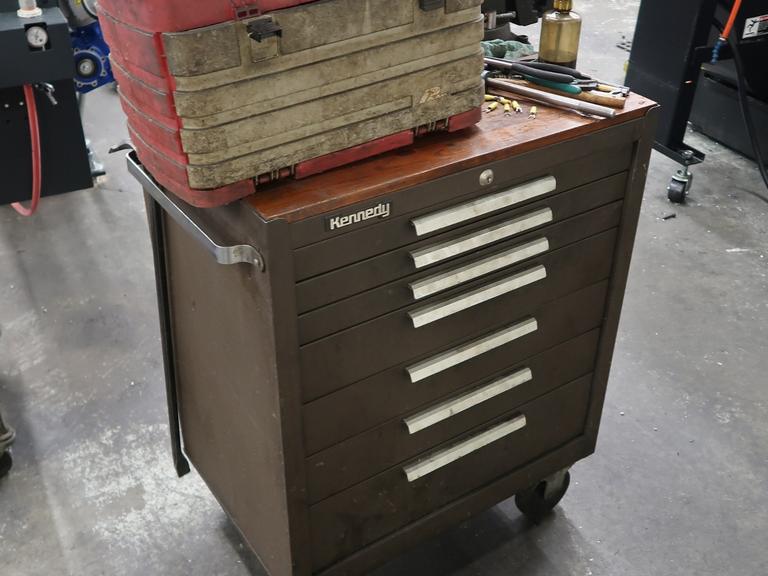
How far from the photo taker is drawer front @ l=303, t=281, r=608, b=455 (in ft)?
4.18

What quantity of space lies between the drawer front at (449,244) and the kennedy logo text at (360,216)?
2 cm

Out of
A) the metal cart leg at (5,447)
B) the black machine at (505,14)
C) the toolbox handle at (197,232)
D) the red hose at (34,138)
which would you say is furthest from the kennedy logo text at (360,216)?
the metal cart leg at (5,447)

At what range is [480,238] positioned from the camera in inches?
49.8

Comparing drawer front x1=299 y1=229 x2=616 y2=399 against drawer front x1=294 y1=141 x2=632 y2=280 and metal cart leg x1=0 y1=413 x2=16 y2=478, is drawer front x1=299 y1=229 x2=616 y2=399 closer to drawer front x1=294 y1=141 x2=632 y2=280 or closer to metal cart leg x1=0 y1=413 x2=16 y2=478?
drawer front x1=294 y1=141 x2=632 y2=280

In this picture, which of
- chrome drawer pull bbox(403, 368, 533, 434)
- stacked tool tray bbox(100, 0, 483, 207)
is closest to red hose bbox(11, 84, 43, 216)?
stacked tool tray bbox(100, 0, 483, 207)

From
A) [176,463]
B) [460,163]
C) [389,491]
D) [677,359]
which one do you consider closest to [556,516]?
[389,491]

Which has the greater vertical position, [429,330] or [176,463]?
[429,330]

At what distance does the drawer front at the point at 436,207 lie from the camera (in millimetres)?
1105

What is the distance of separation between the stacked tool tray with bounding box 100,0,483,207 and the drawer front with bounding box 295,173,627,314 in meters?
0.14

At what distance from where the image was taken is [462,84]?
1.22 meters

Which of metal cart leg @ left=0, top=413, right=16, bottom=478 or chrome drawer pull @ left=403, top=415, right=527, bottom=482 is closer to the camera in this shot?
chrome drawer pull @ left=403, top=415, right=527, bottom=482

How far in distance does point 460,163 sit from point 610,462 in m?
1.09

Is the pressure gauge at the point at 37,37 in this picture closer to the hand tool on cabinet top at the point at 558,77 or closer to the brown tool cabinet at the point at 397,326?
the brown tool cabinet at the point at 397,326

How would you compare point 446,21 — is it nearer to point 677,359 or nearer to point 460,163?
point 460,163
